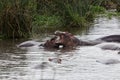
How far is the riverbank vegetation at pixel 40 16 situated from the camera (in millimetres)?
14180

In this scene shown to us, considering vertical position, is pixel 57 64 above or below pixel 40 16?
below

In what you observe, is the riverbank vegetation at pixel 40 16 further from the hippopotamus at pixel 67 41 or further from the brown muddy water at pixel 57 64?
the hippopotamus at pixel 67 41

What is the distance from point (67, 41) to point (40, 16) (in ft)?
17.9

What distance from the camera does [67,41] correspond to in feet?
43.6

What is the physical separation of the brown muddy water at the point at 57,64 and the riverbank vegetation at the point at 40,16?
2.00ft

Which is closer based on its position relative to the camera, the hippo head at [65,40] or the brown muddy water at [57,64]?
the brown muddy water at [57,64]

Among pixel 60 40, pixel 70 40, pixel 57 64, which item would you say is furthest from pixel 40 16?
pixel 57 64

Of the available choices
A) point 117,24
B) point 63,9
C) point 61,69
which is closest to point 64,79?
point 61,69

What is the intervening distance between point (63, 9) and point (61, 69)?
7912 millimetres

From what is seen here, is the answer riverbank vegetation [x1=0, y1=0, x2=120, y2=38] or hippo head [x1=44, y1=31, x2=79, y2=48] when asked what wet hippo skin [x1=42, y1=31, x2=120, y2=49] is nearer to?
hippo head [x1=44, y1=31, x2=79, y2=48]

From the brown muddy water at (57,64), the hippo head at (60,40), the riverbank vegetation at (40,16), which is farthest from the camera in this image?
the riverbank vegetation at (40,16)

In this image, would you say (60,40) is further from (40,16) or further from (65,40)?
(40,16)

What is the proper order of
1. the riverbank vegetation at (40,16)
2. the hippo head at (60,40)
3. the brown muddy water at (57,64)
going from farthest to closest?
1. the riverbank vegetation at (40,16)
2. the hippo head at (60,40)
3. the brown muddy water at (57,64)

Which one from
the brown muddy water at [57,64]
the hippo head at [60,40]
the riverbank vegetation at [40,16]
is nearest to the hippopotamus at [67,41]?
the hippo head at [60,40]
